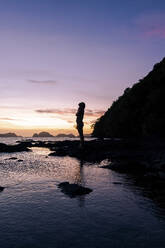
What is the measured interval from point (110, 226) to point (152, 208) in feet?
19.4

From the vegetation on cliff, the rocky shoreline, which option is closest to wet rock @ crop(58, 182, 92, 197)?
the rocky shoreline

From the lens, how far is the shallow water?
49.6 ft

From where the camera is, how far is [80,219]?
19.0 m

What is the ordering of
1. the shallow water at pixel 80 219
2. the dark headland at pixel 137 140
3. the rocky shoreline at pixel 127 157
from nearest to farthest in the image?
the shallow water at pixel 80 219, the rocky shoreline at pixel 127 157, the dark headland at pixel 137 140

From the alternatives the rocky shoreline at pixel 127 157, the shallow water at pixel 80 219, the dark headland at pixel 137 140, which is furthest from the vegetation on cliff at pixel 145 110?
the shallow water at pixel 80 219

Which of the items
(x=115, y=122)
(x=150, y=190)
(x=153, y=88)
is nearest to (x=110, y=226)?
(x=150, y=190)

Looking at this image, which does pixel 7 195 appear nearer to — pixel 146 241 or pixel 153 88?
pixel 146 241

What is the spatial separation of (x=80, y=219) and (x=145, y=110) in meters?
96.1

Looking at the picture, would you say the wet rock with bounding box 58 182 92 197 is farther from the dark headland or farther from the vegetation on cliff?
Result: the vegetation on cliff

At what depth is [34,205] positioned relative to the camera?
22.7 m

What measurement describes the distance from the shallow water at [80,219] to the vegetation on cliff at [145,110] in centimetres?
7294

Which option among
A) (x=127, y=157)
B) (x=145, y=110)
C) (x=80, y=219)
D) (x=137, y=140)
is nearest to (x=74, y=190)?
(x=80, y=219)

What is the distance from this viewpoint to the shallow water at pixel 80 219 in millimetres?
15109

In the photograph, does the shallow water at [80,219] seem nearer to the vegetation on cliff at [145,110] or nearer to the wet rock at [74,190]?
the wet rock at [74,190]
